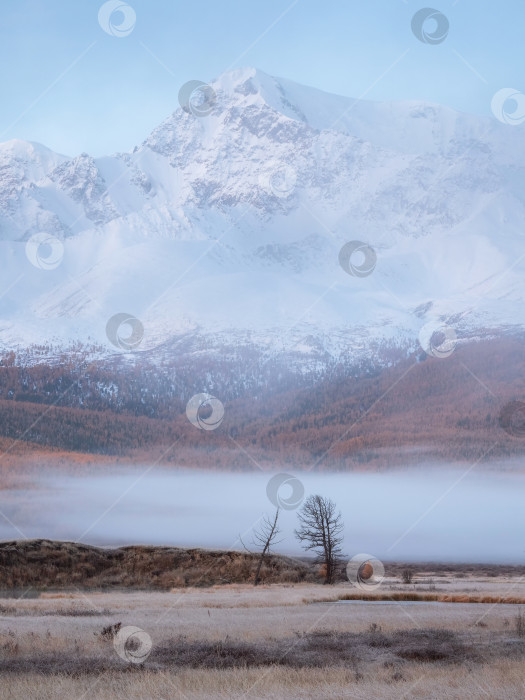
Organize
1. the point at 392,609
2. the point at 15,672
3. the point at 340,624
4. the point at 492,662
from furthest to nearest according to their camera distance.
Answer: the point at 392,609 → the point at 340,624 → the point at 492,662 → the point at 15,672

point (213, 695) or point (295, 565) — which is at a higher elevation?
point (295, 565)

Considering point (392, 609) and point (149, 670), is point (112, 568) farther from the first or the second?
point (149, 670)

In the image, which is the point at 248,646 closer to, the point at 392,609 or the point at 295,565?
the point at 392,609

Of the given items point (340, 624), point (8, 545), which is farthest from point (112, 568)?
point (340, 624)

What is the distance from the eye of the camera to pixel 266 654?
2256 cm

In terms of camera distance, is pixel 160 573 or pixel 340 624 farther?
pixel 160 573

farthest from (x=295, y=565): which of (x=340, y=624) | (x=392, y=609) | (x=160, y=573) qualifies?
(x=340, y=624)

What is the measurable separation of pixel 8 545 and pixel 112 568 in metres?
8.33

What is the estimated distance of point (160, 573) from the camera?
69.3m

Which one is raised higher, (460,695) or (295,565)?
(295,565)

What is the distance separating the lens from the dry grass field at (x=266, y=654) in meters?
18.0

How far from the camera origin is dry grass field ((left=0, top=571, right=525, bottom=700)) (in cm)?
1805

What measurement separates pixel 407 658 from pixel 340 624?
23.3 feet

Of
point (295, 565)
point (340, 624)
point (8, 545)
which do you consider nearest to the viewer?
point (340, 624)
